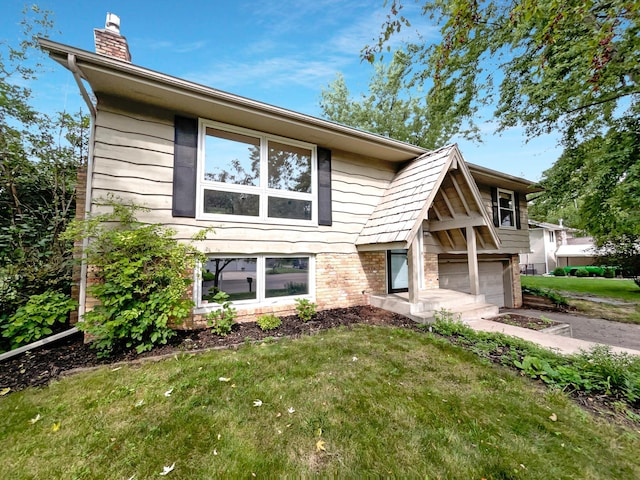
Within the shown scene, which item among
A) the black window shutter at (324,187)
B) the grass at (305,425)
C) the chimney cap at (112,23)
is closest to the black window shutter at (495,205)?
the black window shutter at (324,187)

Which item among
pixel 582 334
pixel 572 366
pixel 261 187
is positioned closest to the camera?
pixel 572 366

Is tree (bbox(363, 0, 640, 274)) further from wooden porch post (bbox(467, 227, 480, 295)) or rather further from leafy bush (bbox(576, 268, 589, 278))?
leafy bush (bbox(576, 268, 589, 278))

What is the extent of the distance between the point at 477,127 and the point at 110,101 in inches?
645

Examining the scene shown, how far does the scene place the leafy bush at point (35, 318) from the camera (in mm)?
3602

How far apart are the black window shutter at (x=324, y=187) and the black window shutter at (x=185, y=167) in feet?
9.10

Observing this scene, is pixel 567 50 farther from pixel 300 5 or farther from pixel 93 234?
pixel 93 234

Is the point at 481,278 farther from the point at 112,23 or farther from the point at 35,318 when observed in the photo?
the point at 112,23

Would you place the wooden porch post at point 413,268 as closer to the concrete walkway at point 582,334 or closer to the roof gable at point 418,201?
the roof gable at point 418,201

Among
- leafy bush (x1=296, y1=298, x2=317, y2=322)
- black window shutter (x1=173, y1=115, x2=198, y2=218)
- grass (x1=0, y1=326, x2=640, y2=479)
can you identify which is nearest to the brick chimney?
black window shutter (x1=173, y1=115, x2=198, y2=218)

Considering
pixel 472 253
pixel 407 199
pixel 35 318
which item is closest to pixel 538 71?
pixel 407 199

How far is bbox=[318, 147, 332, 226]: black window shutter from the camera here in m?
6.13

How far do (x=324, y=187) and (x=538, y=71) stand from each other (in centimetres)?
553

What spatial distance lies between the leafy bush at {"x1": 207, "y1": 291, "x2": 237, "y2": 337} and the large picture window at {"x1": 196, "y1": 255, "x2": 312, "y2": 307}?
26 centimetres

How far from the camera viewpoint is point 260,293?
540cm
